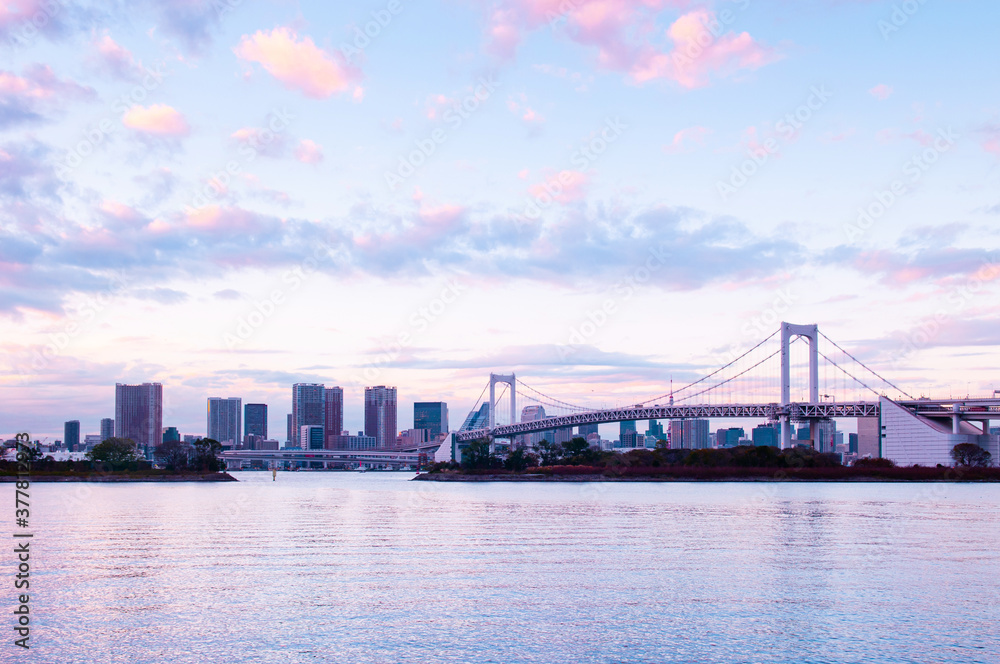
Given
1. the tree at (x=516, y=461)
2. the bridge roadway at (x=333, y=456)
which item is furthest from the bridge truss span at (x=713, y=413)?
the bridge roadway at (x=333, y=456)

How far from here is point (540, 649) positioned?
11.9m

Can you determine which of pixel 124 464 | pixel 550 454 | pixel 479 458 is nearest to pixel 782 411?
pixel 550 454

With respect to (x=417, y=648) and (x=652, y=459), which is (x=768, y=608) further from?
(x=652, y=459)

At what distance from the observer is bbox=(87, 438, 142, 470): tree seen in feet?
284

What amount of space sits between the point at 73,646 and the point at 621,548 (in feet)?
42.6

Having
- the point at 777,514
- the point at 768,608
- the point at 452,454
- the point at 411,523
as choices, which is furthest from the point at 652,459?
the point at 768,608

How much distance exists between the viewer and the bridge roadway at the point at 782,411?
7194 cm

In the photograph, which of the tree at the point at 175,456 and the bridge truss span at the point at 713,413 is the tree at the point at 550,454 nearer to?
the bridge truss span at the point at 713,413

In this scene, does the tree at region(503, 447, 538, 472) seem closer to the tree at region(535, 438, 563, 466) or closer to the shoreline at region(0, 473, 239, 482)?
the tree at region(535, 438, 563, 466)

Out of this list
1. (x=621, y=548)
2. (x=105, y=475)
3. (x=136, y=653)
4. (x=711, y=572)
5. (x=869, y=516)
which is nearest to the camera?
(x=136, y=653)

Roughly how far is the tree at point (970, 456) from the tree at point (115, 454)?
73591mm

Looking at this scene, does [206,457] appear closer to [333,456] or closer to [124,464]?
[124,464]

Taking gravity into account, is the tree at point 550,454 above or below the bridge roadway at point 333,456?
above

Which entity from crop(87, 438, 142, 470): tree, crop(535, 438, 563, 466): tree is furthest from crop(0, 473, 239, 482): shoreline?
crop(535, 438, 563, 466): tree
